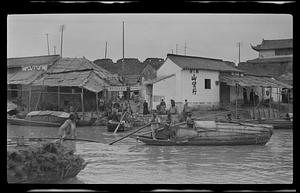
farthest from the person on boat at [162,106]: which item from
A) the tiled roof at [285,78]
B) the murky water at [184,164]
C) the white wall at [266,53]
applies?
the white wall at [266,53]

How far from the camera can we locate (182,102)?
54.4 ft

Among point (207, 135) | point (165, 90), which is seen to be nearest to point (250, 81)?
point (165, 90)

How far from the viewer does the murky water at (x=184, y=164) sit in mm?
7699

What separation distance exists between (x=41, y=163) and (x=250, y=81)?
53.5 ft

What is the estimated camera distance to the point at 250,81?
2008 cm

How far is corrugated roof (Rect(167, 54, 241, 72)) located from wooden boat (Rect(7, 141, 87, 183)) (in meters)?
12.3

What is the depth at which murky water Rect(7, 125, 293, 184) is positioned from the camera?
303 inches

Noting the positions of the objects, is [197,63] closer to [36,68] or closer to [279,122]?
[279,122]

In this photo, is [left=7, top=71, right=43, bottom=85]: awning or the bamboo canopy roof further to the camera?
[left=7, top=71, right=43, bottom=85]: awning

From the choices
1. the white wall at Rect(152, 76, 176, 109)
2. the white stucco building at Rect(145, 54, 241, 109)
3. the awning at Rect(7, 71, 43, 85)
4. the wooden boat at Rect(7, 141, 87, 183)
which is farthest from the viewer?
the awning at Rect(7, 71, 43, 85)

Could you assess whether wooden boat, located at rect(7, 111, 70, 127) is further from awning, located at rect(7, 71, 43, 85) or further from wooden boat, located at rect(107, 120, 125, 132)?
awning, located at rect(7, 71, 43, 85)

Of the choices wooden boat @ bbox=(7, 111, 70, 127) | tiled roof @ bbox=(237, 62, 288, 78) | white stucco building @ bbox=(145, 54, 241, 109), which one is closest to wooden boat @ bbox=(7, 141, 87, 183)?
white stucco building @ bbox=(145, 54, 241, 109)

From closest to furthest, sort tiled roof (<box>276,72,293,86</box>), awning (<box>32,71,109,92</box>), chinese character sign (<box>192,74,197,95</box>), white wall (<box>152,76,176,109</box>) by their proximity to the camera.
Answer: white wall (<box>152,76,176,109</box>)
chinese character sign (<box>192,74,197,95</box>)
awning (<box>32,71,109,92</box>)
tiled roof (<box>276,72,293,86</box>)
